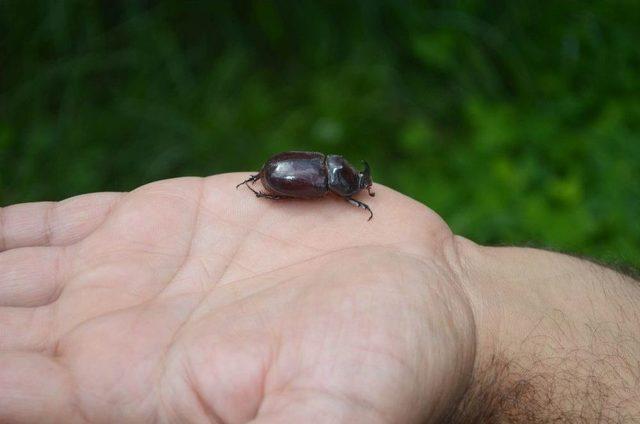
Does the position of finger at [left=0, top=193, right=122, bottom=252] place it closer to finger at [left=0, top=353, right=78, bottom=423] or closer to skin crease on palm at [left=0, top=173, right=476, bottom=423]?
skin crease on palm at [left=0, top=173, right=476, bottom=423]

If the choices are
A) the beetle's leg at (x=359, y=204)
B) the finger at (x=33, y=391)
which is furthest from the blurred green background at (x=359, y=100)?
the finger at (x=33, y=391)

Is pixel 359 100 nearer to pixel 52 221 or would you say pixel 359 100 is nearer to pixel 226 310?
pixel 52 221

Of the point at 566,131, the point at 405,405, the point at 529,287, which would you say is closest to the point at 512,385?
the point at 529,287

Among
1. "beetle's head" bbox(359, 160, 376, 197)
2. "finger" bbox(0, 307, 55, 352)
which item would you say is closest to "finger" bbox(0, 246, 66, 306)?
"finger" bbox(0, 307, 55, 352)

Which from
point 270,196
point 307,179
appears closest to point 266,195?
→ point 270,196

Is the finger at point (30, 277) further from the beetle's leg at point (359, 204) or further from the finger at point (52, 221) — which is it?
the beetle's leg at point (359, 204)
